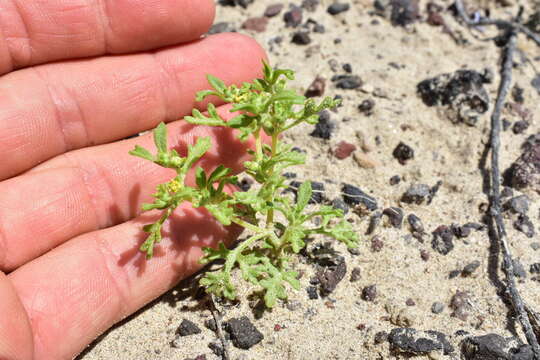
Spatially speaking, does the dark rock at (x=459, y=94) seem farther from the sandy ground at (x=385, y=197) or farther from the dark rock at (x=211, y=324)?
the dark rock at (x=211, y=324)

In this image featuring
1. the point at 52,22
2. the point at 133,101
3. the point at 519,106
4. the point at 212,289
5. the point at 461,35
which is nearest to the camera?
the point at 212,289

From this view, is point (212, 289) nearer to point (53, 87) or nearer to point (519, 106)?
point (53, 87)

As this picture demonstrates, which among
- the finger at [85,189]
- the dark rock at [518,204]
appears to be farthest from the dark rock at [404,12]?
the finger at [85,189]

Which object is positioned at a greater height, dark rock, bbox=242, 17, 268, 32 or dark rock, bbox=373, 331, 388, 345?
dark rock, bbox=242, 17, 268, 32

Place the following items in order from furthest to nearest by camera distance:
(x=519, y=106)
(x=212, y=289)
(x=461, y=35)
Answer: (x=461, y=35) < (x=519, y=106) < (x=212, y=289)

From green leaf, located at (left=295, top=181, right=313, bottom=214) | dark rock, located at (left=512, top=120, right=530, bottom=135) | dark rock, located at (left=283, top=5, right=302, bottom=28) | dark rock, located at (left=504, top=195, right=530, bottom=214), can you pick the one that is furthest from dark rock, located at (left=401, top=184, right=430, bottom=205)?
dark rock, located at (left=283, top=5, right=302, bottom=28)

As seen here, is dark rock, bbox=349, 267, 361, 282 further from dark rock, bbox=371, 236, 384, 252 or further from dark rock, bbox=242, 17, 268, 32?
dark rock, bbox=242, 17, 268, 32

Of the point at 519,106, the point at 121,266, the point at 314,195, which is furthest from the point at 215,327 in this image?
the point at 519,106
